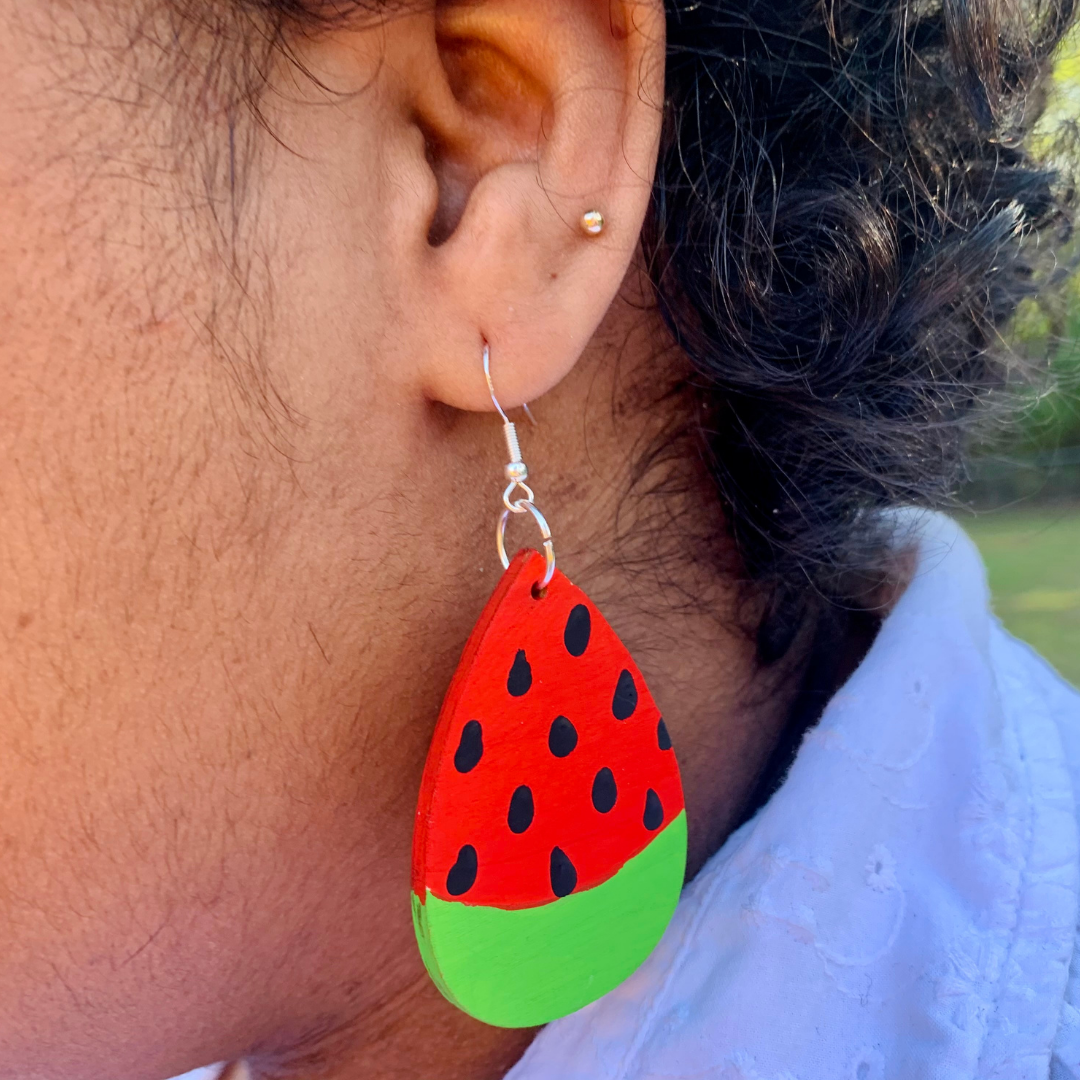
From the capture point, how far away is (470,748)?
76cm

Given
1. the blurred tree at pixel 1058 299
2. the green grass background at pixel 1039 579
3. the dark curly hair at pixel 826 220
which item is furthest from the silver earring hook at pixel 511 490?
the green grass background at pixel 1039 579

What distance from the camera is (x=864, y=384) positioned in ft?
3.18

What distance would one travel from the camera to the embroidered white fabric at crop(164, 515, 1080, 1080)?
844 mm

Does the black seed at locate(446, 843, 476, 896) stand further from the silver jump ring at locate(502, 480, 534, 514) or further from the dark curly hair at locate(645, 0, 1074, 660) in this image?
the dark curly hair at locate(645, 0, 1074, 660)

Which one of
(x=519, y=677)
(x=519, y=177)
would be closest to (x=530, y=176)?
(x=519, y=177)

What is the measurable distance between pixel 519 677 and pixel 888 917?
1.46ft

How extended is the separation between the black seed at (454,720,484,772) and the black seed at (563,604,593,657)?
11cm

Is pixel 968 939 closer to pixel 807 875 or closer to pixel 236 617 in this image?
pixel 807 875

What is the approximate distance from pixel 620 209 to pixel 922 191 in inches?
13.1

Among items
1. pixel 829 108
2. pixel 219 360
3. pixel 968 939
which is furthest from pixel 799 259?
pixel 968 939

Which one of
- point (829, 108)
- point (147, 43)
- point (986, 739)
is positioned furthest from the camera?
point (986, 739)

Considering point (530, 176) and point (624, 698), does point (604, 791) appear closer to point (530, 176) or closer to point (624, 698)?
point (624, 698)

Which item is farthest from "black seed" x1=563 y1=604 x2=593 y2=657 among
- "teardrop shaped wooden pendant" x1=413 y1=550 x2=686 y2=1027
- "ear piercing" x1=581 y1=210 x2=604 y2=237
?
"ear piercing" x1=581 y1=210 x2=604 y2=237

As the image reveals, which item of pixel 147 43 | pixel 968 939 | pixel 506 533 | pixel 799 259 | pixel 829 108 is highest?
pixel 147 43
